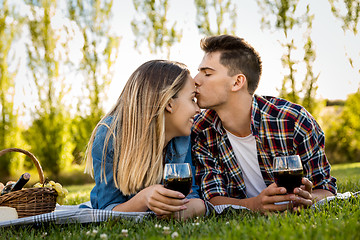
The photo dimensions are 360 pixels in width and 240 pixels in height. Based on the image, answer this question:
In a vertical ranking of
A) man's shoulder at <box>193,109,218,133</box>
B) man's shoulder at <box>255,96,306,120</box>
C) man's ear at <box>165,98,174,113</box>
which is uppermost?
man's ear at <box>165,98,174,113</box>

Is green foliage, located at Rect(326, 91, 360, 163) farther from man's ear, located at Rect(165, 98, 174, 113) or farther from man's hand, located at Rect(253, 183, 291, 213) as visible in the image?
man's hand, located at Rect(253, 183, 291, 213)

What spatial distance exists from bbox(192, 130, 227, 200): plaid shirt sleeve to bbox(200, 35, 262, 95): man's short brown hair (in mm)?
728

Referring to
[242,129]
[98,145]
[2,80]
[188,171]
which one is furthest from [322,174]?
[2,80]

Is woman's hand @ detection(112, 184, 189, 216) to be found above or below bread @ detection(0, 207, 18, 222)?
above

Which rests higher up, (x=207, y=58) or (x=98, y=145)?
(x=207, y=58)

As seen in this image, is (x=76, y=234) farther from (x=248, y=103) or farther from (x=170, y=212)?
(x=248, y=103)

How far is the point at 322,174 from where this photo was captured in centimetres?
351

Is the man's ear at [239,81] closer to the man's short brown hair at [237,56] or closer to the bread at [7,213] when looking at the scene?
the man's short brown hair at [237,56]

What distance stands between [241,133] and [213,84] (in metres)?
0.59

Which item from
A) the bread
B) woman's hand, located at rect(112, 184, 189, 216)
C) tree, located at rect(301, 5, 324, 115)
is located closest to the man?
woman's hand, located at rect(112, 184, 189, 216)

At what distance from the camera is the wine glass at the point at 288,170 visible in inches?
105

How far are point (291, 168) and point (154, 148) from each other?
1236mm

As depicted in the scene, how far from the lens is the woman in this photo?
3.25 meters

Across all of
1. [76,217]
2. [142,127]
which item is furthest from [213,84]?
[76,217]
